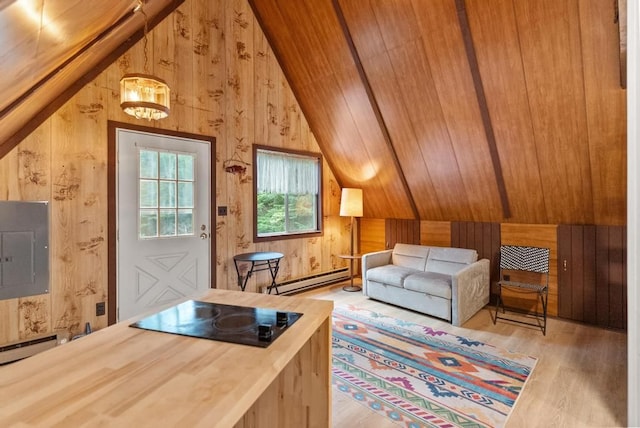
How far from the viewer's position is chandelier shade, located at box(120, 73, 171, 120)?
6.15 ft

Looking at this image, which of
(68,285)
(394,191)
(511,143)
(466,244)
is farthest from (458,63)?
(68,285)

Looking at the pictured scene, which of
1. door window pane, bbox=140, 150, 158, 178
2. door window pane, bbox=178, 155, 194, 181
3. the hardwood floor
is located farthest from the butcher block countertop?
door window pane, bbox=178, 155, 194, 181

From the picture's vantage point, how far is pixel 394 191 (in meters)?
4.93

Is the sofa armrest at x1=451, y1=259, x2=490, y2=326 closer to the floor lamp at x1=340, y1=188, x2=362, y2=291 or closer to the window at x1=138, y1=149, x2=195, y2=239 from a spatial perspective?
the floor lamp at x1=340, y1=188, x2=362, y2=291

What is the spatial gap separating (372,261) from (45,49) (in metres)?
4.11

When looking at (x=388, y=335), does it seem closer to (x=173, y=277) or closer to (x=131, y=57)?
(x=173, y=277)

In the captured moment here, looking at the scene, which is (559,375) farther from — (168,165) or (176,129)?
(176,129)

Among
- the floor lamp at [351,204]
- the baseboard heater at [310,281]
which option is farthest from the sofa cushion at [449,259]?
the baseboard heater at [310,281]

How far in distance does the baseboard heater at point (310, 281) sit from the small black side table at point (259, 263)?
0.49 ft

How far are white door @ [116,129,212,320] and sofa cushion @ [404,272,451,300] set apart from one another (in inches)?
99.7

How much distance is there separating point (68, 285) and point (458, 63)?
432cm

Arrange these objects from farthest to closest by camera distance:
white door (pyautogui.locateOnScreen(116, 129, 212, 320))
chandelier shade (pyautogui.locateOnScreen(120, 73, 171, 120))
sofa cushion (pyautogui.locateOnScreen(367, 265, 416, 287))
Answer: sofa cushion (pyautogui.locateOnScreen(367, 265, 416, 287)), white door (pyautogui.locateOnScreen(116, 129, 212, 320)), chandelier shade (pyautogui.locateOnScreen(120, 73, 171, 120))

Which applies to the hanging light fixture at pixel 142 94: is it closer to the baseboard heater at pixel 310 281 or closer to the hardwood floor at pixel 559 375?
the hardwood floor at pixel 559 375

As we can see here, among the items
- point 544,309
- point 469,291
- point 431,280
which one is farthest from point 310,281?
point 544,309
